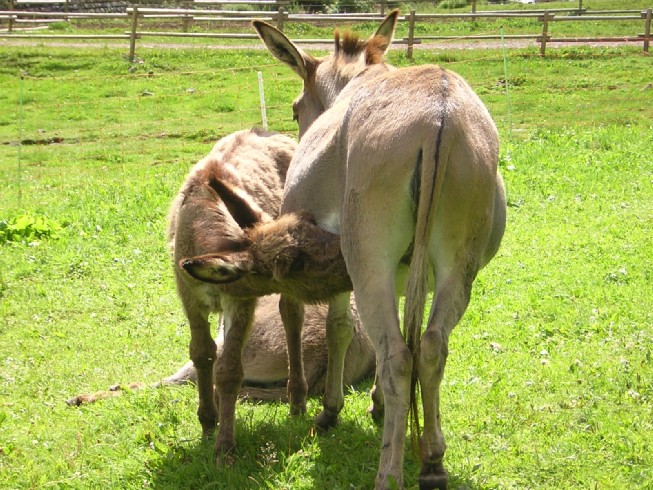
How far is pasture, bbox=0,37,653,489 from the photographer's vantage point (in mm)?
4551

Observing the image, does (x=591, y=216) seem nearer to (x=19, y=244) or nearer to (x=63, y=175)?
(x=19, y=244)

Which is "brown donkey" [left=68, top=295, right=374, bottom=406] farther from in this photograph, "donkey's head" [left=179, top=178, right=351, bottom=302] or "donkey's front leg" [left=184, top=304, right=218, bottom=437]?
"donkey's head" [left=179, top=178, right=351, bottom=302]

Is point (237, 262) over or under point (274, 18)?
under

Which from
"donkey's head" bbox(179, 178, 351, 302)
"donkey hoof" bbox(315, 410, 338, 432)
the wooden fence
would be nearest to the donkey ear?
"donkey's head" bbox(179, 178, 351, 302)

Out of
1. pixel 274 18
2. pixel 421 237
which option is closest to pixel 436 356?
pixel 421 237

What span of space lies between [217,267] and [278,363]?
1.99m

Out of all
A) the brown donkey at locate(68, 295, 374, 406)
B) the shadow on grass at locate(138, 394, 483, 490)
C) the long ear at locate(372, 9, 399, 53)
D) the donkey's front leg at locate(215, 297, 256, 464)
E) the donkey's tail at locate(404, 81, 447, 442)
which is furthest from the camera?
the long ear at locate(372, 9, 399, 53)

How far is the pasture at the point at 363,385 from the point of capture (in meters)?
4.55

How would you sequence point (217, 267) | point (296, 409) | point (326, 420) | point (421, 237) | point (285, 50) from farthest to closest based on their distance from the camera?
point (285, 50) → point (296, 409) → point (326, 420) → point (217, 267) → point (421, 237)

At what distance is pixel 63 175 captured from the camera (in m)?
15.0

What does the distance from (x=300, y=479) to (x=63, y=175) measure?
38.6ft

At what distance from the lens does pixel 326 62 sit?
6.30 metres

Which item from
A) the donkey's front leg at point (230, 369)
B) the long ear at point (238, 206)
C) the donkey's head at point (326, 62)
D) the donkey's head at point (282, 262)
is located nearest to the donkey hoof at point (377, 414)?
the donkey's front leg at point (230, 369)

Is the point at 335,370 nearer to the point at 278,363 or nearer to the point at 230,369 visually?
the point at 230,369
